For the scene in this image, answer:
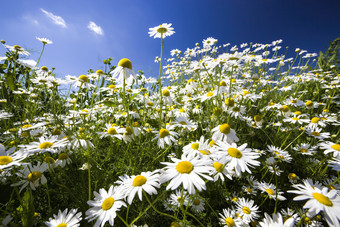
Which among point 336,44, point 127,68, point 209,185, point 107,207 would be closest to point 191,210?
point 209,185

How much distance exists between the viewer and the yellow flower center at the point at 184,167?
0.84m

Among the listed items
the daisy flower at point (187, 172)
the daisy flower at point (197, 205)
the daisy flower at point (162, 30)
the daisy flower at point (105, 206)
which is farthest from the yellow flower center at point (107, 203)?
the daisy flower at point (162, 30)

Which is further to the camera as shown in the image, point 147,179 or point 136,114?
point 136,114

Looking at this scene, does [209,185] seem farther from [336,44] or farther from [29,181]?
[336,44]

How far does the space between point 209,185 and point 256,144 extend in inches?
42.2

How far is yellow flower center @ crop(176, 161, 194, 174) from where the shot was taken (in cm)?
84

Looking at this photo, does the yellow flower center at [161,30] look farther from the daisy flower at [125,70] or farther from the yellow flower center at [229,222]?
the yellow flower center at [229,222]

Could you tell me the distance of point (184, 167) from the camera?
848 millimetres

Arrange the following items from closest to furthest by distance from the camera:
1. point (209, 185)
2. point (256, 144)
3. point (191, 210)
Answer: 1. point (191, 210)
2. point (209, 185)
3. point (256, 144)

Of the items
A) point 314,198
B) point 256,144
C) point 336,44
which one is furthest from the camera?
point 336,44

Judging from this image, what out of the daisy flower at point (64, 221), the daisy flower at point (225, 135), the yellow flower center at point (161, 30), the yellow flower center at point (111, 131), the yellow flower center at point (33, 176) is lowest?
the daisy flower at point (64, 221)

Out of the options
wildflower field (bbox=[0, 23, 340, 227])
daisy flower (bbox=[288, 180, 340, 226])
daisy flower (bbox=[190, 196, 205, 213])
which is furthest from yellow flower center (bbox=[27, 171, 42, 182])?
daisy flower (bbox=[288, 180, 340, 226])

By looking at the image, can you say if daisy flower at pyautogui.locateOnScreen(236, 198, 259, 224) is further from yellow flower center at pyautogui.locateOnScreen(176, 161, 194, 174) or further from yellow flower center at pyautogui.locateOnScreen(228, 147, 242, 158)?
yellow flower center at pyautogui.locateOnScreen(176, 161, 194, 174)

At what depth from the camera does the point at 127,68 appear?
123cm
